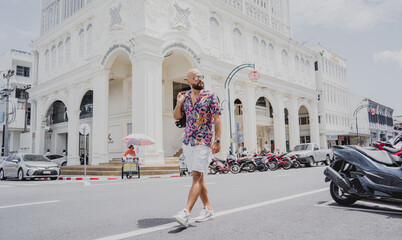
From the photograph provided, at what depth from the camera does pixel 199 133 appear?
4012 millimetres

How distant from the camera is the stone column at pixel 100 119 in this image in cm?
2216

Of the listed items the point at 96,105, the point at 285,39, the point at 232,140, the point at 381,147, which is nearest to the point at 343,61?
the point at 285,39

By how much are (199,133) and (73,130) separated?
24.9 meters

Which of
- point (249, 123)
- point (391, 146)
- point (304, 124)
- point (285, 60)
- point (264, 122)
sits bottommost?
point (391, 146)

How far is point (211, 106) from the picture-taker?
4105 millimetres

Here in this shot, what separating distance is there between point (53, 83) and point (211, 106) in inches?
1159

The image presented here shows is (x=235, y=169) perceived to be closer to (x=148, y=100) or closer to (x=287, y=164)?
(x=287, y=164)

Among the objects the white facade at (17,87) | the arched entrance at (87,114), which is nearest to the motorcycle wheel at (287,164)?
the arched entrance at (87,114)

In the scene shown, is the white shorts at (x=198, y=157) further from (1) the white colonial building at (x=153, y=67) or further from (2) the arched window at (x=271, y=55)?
(2) the arched window at (x=271, y=55)

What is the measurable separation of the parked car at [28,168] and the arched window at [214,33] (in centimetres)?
1564

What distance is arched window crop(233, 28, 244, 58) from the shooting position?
91.6ft

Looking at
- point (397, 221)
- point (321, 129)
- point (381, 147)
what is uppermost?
point (321, 129)

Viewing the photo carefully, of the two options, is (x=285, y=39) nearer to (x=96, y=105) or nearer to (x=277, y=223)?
(x=96, y=105)

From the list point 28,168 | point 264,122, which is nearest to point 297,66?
point 264,122
